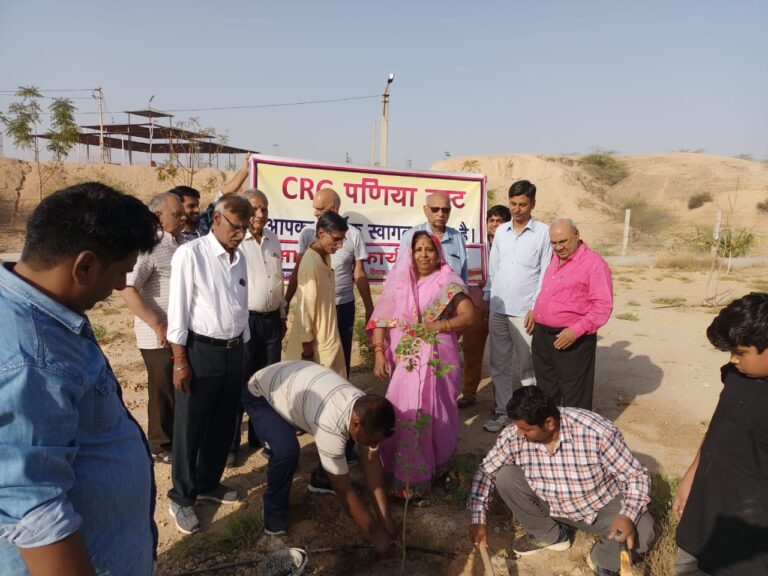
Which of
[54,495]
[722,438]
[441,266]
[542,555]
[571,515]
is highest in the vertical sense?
[441,266]

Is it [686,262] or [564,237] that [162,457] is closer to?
[564,237]

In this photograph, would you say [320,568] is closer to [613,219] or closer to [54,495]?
[54,495]

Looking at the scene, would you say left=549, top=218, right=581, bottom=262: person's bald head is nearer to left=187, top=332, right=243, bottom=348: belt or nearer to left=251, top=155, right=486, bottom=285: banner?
left=251, top=155, right=486, bottom=285: banner

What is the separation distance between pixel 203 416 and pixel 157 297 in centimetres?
88

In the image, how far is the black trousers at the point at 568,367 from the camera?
3.63 meters

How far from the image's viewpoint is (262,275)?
139 inches

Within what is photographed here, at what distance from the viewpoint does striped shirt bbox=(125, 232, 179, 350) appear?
10.5ft

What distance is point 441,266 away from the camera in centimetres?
339

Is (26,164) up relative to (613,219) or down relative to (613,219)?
up

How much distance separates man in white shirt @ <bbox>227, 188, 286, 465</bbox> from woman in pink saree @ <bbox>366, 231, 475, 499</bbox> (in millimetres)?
771

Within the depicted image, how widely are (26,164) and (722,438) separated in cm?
2913

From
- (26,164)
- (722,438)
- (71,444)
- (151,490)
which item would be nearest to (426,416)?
(722,438)

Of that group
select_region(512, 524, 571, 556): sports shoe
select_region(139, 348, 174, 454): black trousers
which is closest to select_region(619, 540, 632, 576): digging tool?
select_region(512, 524, 571, 556): sports shoe

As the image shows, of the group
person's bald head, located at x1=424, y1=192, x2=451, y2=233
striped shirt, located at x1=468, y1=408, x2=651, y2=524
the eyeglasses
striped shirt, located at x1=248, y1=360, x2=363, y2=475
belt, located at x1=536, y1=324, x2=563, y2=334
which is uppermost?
person's bald head, located at x1=424, y1=192, x2=451, y2=233
